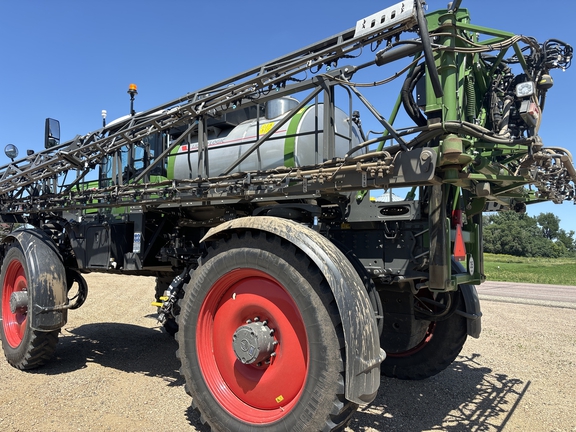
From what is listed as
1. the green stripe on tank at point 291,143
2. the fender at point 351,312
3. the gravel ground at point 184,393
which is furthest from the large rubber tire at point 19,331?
the fender at point 351,312

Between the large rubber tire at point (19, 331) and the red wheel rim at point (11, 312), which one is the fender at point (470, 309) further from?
the red wheel rim at point (11, 312)

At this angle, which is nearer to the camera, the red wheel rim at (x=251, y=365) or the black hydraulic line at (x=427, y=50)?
the black hydraulic line at (x=427, y=50)

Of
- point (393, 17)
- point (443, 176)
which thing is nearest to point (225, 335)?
point (443, 176)

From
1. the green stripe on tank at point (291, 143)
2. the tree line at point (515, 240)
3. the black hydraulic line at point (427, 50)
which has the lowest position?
the tree line at point (515, 240)

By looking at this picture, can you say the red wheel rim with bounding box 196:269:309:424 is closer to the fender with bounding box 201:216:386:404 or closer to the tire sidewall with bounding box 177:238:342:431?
the tire sidewall with bounding box 177:238:342:431

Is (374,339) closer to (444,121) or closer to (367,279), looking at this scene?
(367,279)

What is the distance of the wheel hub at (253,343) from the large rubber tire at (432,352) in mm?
2013

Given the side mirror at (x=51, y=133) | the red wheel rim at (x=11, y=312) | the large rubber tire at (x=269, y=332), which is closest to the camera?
the large rubber tire at (x=269, y=332)

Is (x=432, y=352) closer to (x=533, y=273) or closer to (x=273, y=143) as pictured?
(x=273, y=143)

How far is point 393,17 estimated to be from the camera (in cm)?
299

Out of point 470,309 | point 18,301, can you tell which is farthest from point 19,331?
point 470,309

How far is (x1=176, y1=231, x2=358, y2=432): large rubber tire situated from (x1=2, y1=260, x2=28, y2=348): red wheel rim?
3132 mm

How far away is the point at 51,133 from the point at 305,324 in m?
5.32

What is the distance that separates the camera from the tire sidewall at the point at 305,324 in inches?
106
